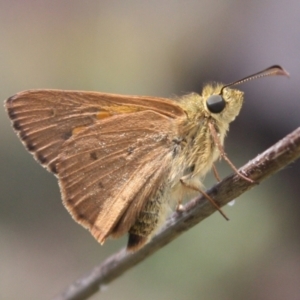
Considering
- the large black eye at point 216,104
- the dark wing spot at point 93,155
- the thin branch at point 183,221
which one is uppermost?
the dark wing spot at point 93,155

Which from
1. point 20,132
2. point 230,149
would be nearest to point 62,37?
point 230,149

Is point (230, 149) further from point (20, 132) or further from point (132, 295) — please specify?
point (20, 132)

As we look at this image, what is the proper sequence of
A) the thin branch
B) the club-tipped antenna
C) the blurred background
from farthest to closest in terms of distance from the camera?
the blurred background < the club-tipped antenna < the thin branch

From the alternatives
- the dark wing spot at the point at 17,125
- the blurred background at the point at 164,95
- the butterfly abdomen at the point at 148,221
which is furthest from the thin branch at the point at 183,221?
the blurred background at the point at 164,95

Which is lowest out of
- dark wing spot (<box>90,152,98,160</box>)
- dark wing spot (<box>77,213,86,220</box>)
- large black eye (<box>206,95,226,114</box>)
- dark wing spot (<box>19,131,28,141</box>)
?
dark wing spot (<box>77,213,86,220</box>)

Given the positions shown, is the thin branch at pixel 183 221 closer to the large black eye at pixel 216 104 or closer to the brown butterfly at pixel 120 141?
the brown butterfly at pixel 120 141

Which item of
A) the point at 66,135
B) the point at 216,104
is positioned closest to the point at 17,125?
the point at 66,135

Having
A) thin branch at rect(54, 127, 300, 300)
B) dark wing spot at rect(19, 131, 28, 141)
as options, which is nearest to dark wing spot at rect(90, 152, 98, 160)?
dark wing spot at rect(19, 131, 28, 141)

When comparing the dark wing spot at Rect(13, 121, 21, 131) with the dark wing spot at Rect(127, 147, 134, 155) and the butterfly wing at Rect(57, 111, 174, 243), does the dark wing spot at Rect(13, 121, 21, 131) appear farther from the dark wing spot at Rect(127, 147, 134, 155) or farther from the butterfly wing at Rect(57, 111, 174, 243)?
the dark wing spot at Rect(127, 147, 134, 155)
